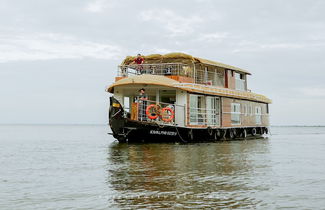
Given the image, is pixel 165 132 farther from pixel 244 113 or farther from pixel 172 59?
pixel 244 113

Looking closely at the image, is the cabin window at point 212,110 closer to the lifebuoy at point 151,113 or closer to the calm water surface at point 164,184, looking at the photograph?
the lifebuoy at point 151,113

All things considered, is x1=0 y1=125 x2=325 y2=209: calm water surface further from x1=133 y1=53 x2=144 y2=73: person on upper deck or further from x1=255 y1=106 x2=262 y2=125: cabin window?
x1=255 y1=106 x2=262 y2=125: cabin window

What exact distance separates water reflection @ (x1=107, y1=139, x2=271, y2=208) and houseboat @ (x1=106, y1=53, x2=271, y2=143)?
5.63 m

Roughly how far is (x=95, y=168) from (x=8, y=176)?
2.42 metres

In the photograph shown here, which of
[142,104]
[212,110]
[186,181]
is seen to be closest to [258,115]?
[212,110]

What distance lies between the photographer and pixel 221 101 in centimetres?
2402

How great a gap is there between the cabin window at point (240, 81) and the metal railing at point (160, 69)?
624 centimetres

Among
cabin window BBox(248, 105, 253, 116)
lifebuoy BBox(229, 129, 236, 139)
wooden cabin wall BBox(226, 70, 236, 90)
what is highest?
wooden cabin wall BBox(226, 70, 236, 90)

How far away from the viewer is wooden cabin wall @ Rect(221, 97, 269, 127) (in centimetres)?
2434

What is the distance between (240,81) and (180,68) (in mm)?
7600

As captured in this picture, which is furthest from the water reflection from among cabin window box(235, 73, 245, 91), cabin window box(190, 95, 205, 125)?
cabin window box(235, 73, 245, 91)

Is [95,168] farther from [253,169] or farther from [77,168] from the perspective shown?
[253,169]

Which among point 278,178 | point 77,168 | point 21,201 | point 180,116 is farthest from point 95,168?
point 180,116

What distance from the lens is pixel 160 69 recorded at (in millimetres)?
22922
